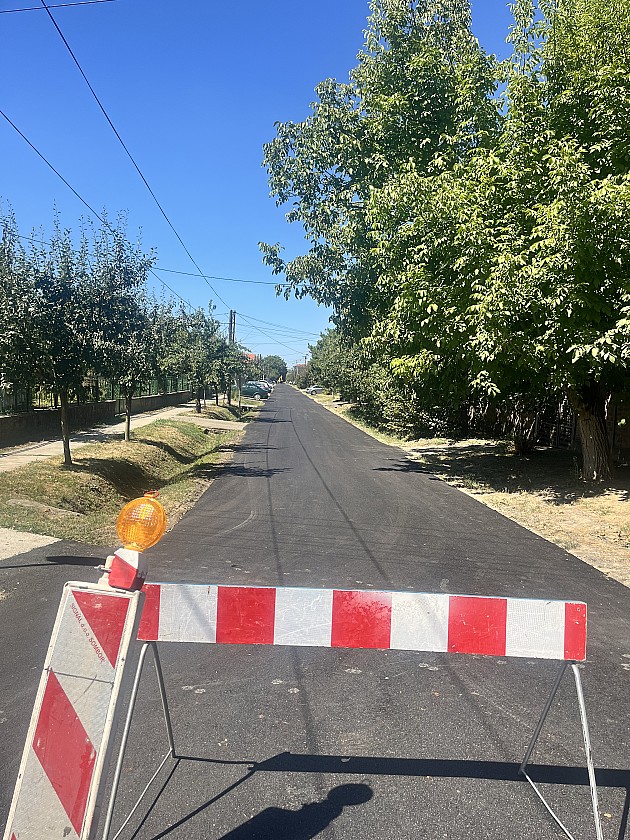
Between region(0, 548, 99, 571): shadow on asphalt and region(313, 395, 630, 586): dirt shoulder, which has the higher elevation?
region(0, 548, 99, 571): shadow on asphalt

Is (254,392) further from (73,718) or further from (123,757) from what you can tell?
(73,718)

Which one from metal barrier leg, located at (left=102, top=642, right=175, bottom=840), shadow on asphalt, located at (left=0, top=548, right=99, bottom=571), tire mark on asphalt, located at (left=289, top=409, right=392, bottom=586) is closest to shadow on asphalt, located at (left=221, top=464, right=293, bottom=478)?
tire mark on asphalt, located at (left=289, top=409, right=392, bottom=586)

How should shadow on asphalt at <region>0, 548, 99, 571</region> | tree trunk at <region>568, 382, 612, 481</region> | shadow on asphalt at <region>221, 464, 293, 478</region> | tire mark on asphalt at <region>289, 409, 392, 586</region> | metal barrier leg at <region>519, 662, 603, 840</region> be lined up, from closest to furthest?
metal barrier leg at <region>519, 662, 603, 840</region>, shadow on asphalt at <region>0, 548, 99, 571</region>, tire mark on asphalt at <region>289, 409, 392, 586</region>, tree trunk at <region>568, 382, 612, 481</region>, shadow on asphalt at <region>221, 464, 293, 478</region>

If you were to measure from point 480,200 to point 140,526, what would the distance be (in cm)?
1105

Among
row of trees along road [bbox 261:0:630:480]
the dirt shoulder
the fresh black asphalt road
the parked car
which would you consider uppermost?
row of trees along road [bbox 261:0:630:480]

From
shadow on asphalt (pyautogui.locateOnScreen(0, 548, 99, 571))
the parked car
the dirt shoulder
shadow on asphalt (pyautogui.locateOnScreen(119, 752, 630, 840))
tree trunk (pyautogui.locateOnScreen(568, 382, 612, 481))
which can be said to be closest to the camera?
shadow on asphalt (pyautogui.locateOnScreen(119, 752, 630, 840))

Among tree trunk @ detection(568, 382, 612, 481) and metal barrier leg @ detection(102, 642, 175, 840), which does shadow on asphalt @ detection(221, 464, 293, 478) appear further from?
metal barrier leg @ detection(102, 642, 175, 840)

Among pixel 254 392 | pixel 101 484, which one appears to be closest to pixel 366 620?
pixel 101 484

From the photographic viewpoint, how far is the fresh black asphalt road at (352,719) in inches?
123

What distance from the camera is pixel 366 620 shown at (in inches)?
129

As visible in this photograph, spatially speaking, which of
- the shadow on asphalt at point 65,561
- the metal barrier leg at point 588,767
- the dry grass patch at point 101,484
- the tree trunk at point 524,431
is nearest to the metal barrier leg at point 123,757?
the metal barrier leg at point 588,767

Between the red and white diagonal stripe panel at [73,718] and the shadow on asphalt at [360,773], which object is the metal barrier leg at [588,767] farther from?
the red and white diagonal stripe panel at [73,718]

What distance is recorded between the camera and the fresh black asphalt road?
10.3 ft

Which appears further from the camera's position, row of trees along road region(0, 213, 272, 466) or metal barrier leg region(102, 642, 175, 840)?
row of trees along road region(0, 213, 272, 466)
